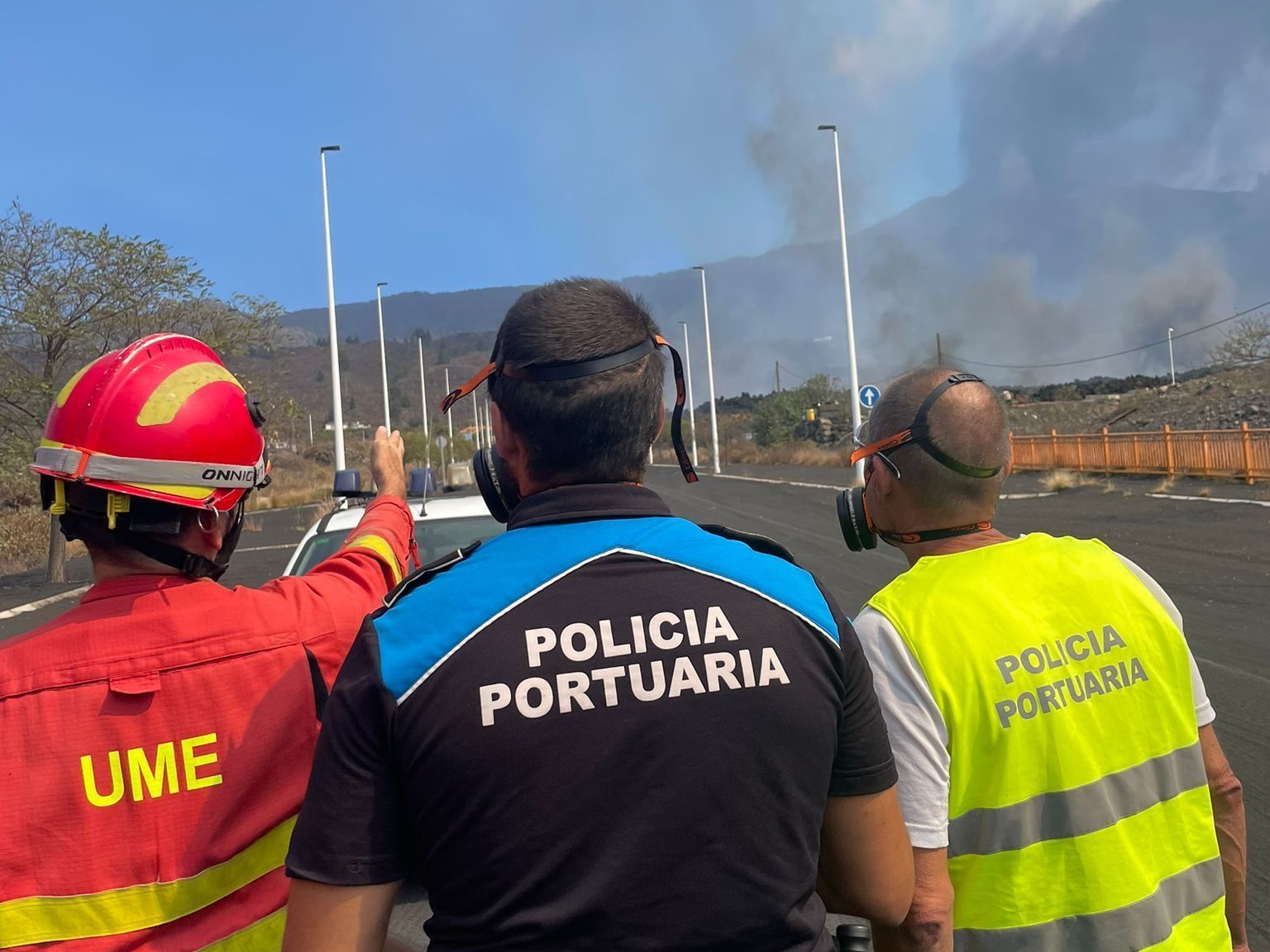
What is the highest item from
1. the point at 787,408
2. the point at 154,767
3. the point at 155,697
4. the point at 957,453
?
the point at 787,408

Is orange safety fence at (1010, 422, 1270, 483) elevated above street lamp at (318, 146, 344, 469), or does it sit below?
below

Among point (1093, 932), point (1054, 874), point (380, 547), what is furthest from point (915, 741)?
point (380, 547)

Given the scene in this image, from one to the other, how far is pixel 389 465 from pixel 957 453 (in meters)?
1.35

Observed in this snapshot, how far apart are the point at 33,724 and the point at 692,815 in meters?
1.03

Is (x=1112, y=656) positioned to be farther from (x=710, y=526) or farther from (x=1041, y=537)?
(x=710, y=526)

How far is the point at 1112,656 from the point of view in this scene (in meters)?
1.87

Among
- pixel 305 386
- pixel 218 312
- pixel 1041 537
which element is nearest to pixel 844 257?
pixel 218 312

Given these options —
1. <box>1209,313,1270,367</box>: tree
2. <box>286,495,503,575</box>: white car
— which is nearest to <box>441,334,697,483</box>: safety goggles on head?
<box>286,495,503,575</box>: white car

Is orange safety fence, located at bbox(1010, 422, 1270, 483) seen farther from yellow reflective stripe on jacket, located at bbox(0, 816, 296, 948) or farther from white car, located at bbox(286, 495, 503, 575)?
yellow reflective stripe on jacket, located at bbox(0, 816, 296, 948)

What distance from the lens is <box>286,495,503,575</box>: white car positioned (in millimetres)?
5691

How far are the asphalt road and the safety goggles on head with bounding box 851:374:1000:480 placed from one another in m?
2.50

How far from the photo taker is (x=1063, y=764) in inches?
69.7

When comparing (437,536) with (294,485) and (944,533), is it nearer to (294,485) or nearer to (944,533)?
(944,533)

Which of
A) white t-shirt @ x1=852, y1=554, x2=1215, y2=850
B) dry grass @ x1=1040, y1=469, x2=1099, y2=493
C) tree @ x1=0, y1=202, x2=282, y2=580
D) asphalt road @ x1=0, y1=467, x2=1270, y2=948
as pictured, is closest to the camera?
white t-shirt @ x1=852, y1=554, x2=1215, y2=850
